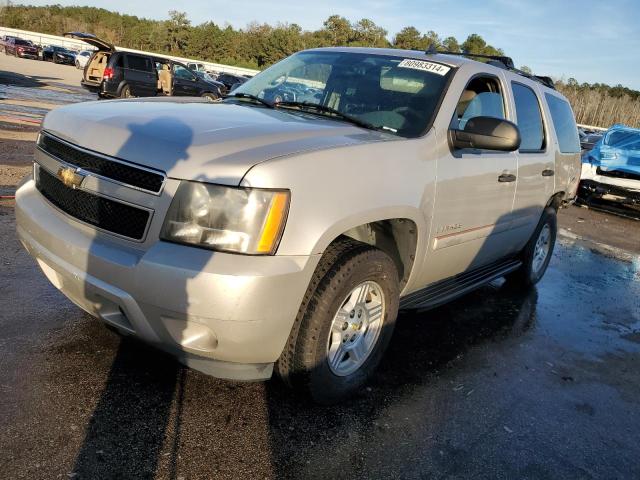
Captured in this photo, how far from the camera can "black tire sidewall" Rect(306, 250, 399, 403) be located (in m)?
2.59

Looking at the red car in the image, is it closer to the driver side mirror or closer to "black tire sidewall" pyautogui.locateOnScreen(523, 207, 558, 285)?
"black tire sidewall" pyautogui.locateOnScreen(523, 207, 558, 285)

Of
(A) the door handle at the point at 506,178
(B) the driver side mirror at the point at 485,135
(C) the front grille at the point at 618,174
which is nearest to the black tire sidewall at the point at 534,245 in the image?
(A) the door handle at the point at 506,178

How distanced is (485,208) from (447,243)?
0.51 m

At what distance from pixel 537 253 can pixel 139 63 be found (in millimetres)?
16359

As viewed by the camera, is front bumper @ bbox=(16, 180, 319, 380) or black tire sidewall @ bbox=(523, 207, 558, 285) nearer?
front bumper @ bbox=(16, 180, 319, 380)

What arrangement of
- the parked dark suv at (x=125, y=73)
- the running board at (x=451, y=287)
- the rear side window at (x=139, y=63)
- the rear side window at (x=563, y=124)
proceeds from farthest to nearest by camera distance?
the rear side window at (x=139, y=63)
the parked dark suv at (x=125, y=73)
the rear side window at (x=563, y=124)
the running board at (x=451, y=287)

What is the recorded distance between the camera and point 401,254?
3.21 meters

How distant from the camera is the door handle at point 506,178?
151 inches

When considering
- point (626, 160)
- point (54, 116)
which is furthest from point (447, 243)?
point (626, 160)

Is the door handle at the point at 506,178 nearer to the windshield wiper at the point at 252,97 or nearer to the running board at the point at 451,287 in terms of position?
the running board at the point at 451,287

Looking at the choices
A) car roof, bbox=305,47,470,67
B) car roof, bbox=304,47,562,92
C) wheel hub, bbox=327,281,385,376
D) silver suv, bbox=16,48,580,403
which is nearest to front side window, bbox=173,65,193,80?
car roof, bbox=304,47,562,92

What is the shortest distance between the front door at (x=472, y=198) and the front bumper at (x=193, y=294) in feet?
3.98

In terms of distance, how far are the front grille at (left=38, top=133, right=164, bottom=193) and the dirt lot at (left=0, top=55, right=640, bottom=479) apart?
112cm

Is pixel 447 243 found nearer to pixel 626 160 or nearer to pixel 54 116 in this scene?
pixel 54 116
